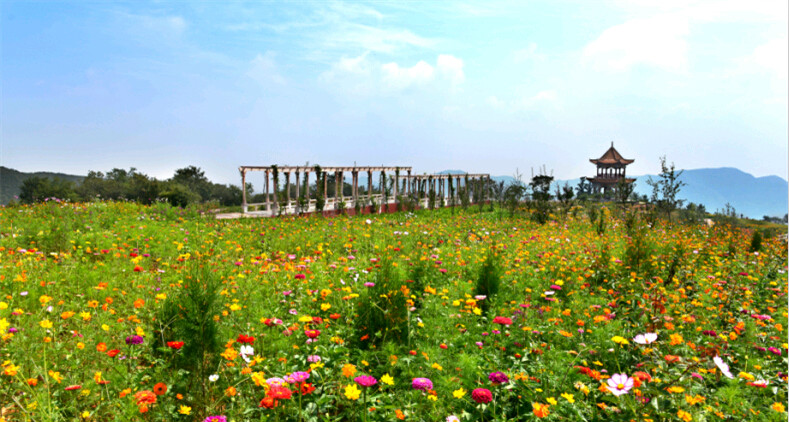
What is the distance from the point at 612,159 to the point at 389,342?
48788 millimetres

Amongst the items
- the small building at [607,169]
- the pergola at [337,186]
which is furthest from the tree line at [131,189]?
the small building at [607,169]

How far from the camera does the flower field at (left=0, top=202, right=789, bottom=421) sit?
8.22ft

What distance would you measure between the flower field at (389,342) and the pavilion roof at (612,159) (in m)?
42.8

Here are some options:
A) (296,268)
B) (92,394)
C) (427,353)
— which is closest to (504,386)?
(427,353)

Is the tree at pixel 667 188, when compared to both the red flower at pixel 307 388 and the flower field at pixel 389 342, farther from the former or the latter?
the red flower at pixel 307 388

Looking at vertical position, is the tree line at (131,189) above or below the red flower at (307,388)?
above

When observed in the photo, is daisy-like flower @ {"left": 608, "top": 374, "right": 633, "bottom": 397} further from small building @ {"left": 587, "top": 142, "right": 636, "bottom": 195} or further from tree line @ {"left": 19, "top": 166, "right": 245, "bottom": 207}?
small building @ {"left": 587, "top": 142, "right": 636, "bottom": 195}

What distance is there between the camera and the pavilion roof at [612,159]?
4475 cm

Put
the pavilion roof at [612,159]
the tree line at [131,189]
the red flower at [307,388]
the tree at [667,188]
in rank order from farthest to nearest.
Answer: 1. the pavilion roof at [612,159]
2. the tree line at [131,189]
3. the tree at [667,188]
4. the red flower at [307,388]

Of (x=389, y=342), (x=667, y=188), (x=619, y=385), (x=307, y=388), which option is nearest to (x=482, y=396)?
→ (x=619, y=385)

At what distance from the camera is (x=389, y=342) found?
3162 millimetres

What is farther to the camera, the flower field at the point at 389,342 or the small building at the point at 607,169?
the small building at the point at 607,169

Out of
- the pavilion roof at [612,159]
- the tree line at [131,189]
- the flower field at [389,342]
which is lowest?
the flower field at [389,342]

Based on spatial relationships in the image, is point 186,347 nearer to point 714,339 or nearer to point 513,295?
point 513,295
